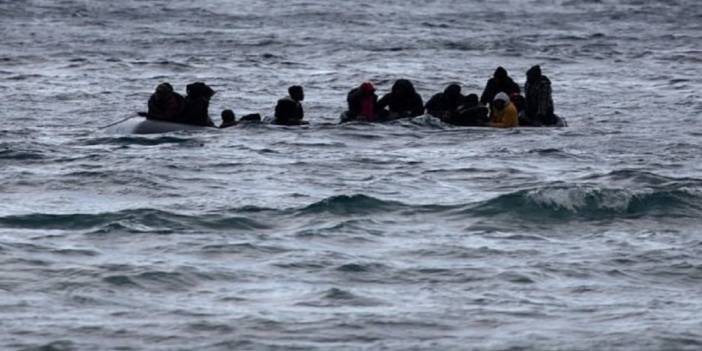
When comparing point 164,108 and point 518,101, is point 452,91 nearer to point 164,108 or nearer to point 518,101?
point 518,101

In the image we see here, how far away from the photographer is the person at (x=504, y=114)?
2704 cm

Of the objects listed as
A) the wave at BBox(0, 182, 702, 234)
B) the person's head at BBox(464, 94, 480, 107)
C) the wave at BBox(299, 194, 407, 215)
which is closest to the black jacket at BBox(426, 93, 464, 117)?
the person's head at BBox(464, 94, 480, 107)

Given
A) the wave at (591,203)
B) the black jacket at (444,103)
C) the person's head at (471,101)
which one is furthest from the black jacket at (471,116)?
the wave at (591,203)

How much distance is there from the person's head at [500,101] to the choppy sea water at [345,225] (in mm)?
607

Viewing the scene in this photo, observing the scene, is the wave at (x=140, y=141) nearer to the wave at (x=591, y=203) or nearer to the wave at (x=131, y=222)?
the wave at (x=131, y=222)

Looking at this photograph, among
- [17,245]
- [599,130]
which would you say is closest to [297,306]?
[17,245]

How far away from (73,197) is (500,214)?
4739 millimetres

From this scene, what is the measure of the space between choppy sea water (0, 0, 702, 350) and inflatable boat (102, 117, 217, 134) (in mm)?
242

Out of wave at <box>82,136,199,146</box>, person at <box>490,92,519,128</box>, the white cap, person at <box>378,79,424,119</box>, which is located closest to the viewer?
wave at <box>82,136,199,146</box>

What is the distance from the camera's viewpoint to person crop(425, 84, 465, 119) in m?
27.5

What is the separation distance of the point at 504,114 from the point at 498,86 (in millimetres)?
935

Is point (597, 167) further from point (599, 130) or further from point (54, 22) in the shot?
point (54, 22)

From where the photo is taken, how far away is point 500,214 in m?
18.8

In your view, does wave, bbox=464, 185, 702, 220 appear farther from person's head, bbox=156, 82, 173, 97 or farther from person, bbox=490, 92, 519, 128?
person's head, bbox=156, 82, 173, 97
